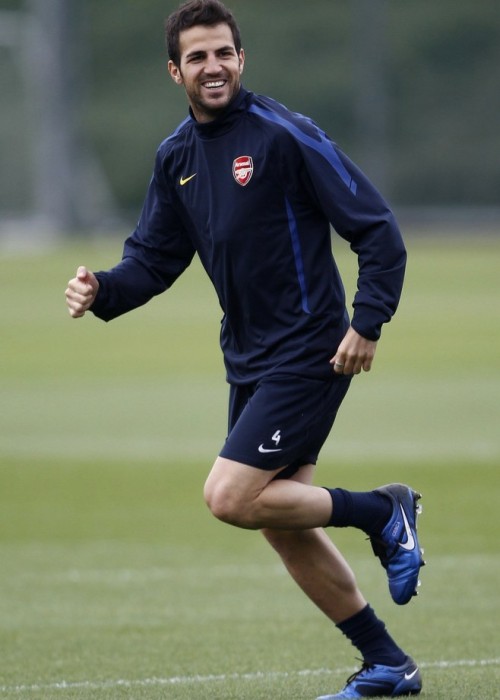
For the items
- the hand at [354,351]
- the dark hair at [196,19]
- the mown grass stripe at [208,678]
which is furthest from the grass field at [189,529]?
the dark hair at [196,19]

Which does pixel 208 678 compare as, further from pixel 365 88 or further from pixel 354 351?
pixel 365 88

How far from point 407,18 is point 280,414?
36.5 meters

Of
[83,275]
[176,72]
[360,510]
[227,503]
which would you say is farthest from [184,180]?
[360,510]

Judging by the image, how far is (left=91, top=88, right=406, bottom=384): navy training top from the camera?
545 cm

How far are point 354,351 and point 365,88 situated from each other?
36059 mm

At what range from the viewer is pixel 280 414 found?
18.0ft

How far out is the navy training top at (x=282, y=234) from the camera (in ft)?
17.9

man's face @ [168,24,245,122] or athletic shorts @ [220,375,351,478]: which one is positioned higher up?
man's face @ [168,24,245,122]

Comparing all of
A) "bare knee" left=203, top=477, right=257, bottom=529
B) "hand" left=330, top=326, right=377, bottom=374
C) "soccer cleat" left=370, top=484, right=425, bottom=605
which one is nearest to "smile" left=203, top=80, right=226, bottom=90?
"hand" left=330, top=326, right=377, bottom=374

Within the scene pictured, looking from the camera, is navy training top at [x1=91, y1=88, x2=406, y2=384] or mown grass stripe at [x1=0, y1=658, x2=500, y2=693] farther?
mown grass stripe at [x1=0, y1=658, x2=500, y2=693]

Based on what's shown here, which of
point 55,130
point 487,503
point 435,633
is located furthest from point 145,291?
point 55,130

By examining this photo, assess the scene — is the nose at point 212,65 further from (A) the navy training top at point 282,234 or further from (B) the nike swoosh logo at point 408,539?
(B) the nike swoosh logo at point 408,539

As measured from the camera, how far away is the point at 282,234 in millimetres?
5578

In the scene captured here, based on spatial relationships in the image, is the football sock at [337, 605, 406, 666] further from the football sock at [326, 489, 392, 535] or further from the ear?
the ear
